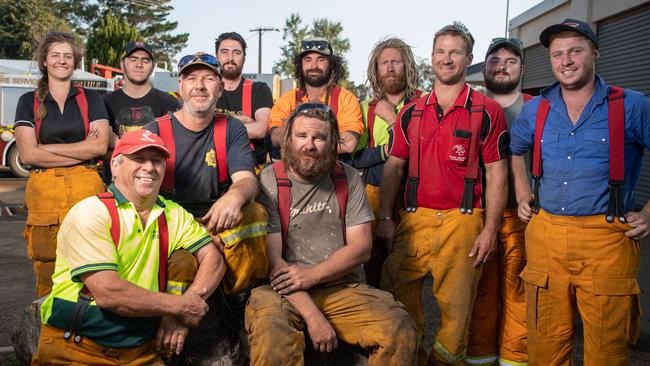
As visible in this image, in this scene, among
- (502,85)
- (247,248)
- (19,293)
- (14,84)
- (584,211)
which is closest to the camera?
(247,248)

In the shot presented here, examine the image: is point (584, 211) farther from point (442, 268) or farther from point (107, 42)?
point (107, 42)

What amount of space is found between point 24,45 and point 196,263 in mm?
45972

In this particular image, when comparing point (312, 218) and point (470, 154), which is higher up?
point (470, 154)

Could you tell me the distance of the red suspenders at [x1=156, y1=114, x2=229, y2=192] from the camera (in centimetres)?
349

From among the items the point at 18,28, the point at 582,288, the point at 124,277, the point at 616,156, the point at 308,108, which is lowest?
the point at 582,288

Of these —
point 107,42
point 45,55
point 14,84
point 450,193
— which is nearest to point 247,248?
point 450,193

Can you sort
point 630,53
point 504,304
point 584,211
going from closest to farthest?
point 584,211 < point 504,304 < point 630,53

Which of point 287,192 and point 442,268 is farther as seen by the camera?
point 442,268

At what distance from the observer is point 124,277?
2.92m

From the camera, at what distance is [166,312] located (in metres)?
2.94

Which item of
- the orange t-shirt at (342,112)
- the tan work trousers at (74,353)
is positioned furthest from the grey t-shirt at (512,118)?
the tan work trousers at (74,353)

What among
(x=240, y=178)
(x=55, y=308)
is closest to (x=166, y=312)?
(x=55, y=308)

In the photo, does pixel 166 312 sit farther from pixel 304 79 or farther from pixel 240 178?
pixel 304 79

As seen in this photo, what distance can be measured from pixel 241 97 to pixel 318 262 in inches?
75.7
